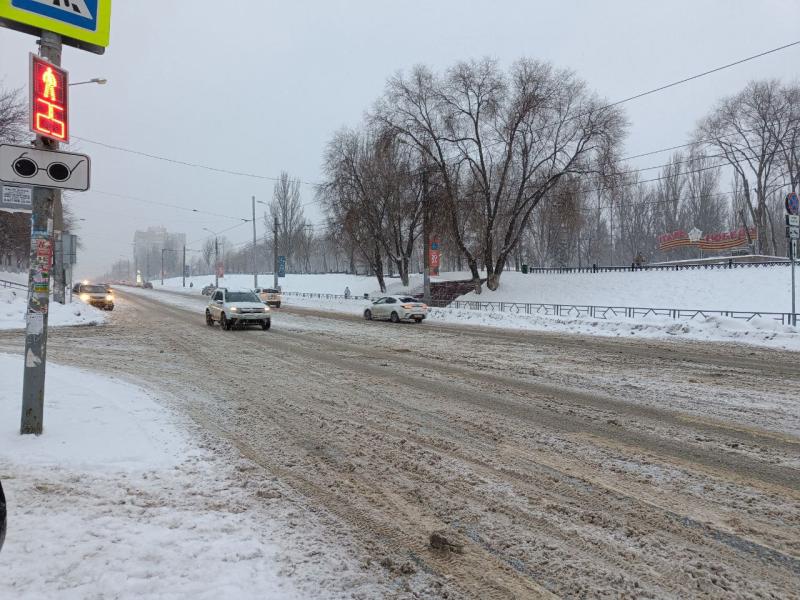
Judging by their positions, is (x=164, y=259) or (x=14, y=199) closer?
(x=14, y=199)

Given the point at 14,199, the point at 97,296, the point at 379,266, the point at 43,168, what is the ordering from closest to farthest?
the point at 43,168 < the point at 14,199 < the point at 97,296 < the point at 379,266

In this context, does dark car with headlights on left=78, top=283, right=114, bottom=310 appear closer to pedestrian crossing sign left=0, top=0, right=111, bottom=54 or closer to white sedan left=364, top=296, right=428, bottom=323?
white sedan left=364, top=296, right=428, bottom=323

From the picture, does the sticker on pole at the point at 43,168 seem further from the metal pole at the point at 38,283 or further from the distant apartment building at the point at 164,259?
the distant apartment building at the point at 164,259

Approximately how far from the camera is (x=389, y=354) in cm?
1303

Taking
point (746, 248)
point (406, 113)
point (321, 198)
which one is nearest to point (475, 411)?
point (406, 113)

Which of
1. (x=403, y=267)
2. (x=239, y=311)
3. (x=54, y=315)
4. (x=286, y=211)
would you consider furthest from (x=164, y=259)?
(x=239, y=311)

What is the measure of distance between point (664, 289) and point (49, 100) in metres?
32.3

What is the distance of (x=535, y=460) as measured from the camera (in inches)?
191

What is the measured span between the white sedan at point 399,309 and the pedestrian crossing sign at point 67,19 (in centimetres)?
2172

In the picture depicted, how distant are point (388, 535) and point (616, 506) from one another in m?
1.81

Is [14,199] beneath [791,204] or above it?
beneath

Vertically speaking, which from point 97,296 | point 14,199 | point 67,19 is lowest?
point 97,296

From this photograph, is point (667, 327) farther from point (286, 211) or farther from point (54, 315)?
point (286, 211)

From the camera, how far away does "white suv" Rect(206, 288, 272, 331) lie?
19469 millimetres
